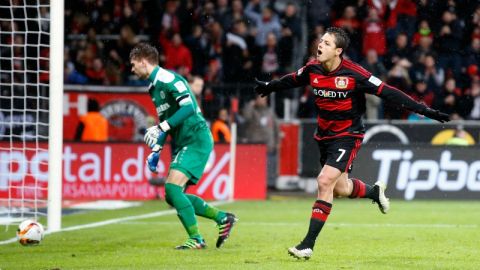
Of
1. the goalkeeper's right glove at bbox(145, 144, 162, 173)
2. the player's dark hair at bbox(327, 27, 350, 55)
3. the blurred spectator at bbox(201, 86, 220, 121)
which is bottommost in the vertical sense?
the goalkeeper's right glove at bbox(145, 144, 162, 173)

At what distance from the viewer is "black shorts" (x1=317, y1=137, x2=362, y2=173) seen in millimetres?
9258

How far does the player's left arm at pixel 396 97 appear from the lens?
8844mm

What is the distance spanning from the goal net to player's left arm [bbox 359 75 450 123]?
4327mm

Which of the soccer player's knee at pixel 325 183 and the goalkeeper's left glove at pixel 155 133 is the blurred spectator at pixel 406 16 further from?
the soccer player's knee at pixel 325 183

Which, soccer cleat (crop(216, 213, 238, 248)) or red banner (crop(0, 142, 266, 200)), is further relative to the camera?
red banner (crop(0, 142, 266, 200))

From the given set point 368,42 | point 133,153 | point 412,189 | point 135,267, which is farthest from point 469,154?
point 135,267

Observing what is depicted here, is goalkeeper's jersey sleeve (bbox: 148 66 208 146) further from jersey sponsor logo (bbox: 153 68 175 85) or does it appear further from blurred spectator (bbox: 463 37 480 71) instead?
blurred spectator (bbox: 463 37 480 71)

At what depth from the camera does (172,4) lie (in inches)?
918

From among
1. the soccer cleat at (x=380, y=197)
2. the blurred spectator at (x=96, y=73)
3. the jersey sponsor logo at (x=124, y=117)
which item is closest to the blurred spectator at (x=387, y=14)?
the jersey sponsor logo at (x=124, y=117)

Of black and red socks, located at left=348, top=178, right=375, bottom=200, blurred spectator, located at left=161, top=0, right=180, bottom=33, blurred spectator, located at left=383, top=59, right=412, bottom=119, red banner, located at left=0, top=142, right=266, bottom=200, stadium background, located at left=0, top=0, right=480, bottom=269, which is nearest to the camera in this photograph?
black and red socks, located at left=348, top=178, right=375, bottom=200

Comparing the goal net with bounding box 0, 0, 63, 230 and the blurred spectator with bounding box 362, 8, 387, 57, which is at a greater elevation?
the blurred spectator with bounding box 362, 8, 387, 57

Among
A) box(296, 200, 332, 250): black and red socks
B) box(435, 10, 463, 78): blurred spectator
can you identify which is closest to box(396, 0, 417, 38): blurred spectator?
box(435, 10, 463, 78): blurred spectator

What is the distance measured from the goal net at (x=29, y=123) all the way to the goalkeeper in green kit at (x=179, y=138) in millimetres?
2236

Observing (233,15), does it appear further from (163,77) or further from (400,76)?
(163,77)
